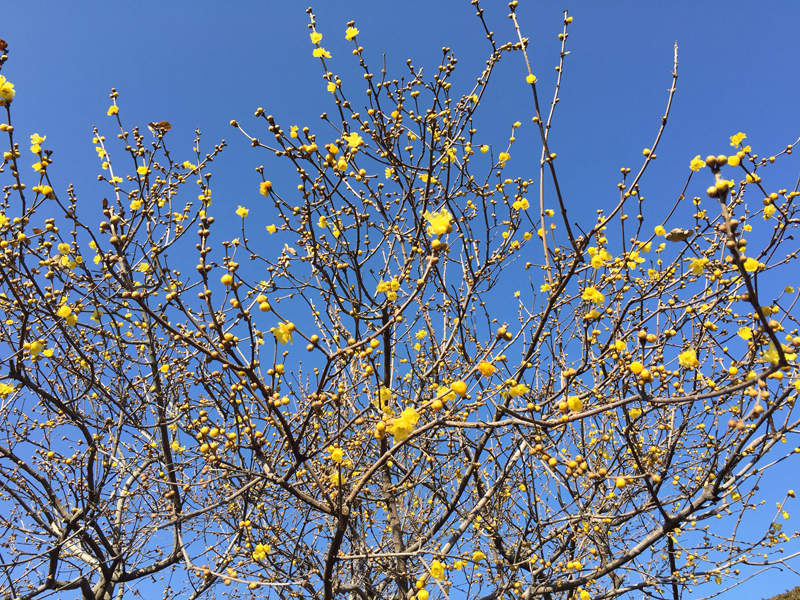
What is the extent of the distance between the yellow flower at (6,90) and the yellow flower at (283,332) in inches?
88.3

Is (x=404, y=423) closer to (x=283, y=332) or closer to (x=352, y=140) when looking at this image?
→ (x=283, y=332)

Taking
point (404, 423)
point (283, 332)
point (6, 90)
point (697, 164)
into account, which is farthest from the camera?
point (697, 164)

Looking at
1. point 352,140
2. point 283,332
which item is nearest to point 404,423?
point 283,332

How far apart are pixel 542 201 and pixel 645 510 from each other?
2621 millimetres

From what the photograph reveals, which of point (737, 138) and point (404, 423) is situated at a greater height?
point (737, 138)

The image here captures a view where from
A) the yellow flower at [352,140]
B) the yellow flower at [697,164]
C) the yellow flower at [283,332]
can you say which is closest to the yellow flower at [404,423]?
the yellow flower at [283,332]

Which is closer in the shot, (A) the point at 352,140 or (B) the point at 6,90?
(B) the point at 6,90

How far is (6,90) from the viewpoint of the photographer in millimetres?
2844

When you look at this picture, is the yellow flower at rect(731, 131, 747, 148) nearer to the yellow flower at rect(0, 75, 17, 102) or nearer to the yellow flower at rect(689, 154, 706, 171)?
the yellow flower at rect(689, 154, 706, 171)

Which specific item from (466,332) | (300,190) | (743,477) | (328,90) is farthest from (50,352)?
(743,477)

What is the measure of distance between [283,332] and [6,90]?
2295mm

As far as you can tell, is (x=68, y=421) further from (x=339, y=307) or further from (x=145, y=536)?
(x=339, y=307)

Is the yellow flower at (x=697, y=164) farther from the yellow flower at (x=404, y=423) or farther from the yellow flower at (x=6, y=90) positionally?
the yellow flower at (x=6, y=90)

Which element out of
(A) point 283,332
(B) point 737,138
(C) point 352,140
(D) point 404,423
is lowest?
(D) point 404,423
